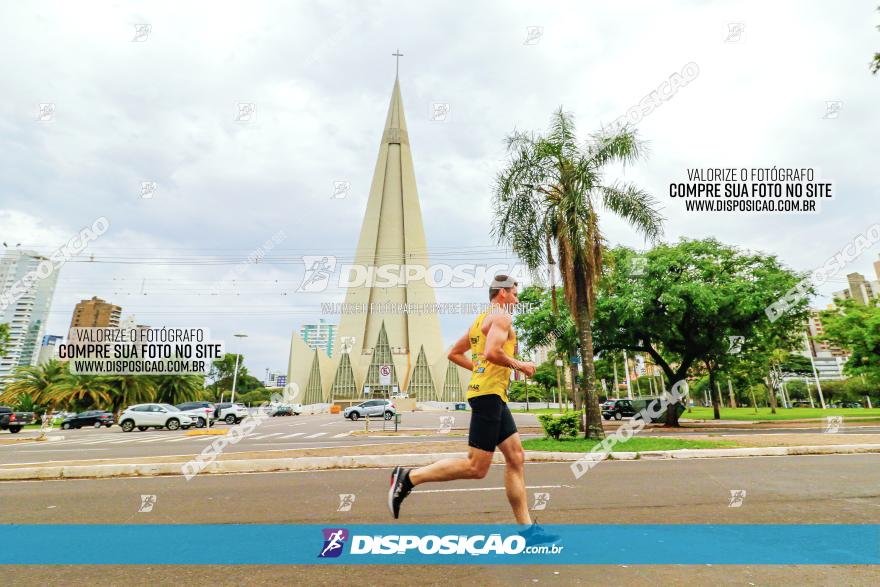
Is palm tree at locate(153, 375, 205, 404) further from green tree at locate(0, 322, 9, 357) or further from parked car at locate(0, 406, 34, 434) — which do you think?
green tree at locate(0, 322, 9, 357)

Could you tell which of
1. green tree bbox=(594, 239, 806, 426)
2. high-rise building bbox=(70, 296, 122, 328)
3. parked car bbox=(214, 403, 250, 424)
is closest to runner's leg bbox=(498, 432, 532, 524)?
green tree bbox=(594, 239, 806, 426)

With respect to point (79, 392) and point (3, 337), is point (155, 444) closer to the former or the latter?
point (3, 337)

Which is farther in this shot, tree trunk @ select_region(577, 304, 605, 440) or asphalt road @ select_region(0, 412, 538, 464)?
tree trunk @ select_region(577, 304, 605, 440)

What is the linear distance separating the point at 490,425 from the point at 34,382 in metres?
51.4

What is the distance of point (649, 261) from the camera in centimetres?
1975

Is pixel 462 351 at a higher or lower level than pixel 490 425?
higher

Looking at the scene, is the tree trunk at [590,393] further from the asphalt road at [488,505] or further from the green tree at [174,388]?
the green tree at [174,388]

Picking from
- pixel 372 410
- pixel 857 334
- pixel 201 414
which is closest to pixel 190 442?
pixel 201 414

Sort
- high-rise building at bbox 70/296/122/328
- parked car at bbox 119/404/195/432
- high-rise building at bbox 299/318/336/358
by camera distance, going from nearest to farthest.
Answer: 1. parked car at bbox 119/404/195/432
2. high-rise building at bbox 70/296/122/328
3. high-rise building at bbox 299/318/336/358

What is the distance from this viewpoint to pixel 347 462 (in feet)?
28.5

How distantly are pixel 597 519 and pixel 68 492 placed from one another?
7312mm

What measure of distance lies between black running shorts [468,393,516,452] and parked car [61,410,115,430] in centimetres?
3715

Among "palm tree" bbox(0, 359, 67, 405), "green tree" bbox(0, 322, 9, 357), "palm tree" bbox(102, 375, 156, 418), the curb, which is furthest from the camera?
"palm tree" bbox(0, 359, 67, 405)

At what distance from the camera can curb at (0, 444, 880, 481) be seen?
7941mm
